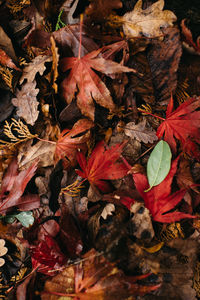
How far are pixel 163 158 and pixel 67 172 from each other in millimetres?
409

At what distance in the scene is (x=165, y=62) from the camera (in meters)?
1.07

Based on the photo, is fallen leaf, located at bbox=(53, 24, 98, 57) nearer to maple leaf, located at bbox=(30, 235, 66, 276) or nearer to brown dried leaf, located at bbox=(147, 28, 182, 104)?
brown dried leaf, located at bbox=(147, 28, 182, 104)

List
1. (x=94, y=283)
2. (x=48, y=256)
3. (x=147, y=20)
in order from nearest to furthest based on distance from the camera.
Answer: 1. (x=94, y=283)
2. (x=48, y=256)
3. (x=147, y=20)

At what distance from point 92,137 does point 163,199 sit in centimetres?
39

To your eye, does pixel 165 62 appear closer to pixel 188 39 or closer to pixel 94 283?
pixel 188 39

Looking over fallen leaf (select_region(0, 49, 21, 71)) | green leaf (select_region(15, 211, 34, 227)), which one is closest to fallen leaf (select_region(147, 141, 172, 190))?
green leaf (select_region(15, 211, 34, 227))

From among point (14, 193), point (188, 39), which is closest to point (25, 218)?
point (14, 193)

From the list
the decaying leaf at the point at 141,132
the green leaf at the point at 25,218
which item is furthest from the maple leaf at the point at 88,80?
the green leaf at the point at 25,218

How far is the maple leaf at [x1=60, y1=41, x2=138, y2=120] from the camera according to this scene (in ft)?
3.17

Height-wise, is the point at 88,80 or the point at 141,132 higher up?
the point at 88,80

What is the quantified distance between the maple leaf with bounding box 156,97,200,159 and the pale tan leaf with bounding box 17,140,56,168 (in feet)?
1.54

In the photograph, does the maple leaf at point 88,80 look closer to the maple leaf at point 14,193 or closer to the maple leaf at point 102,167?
the maple leaf at point 102,167

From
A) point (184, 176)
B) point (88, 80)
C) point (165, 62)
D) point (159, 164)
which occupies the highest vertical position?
point (88, 80)

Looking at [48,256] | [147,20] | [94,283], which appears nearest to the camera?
[94,283]
